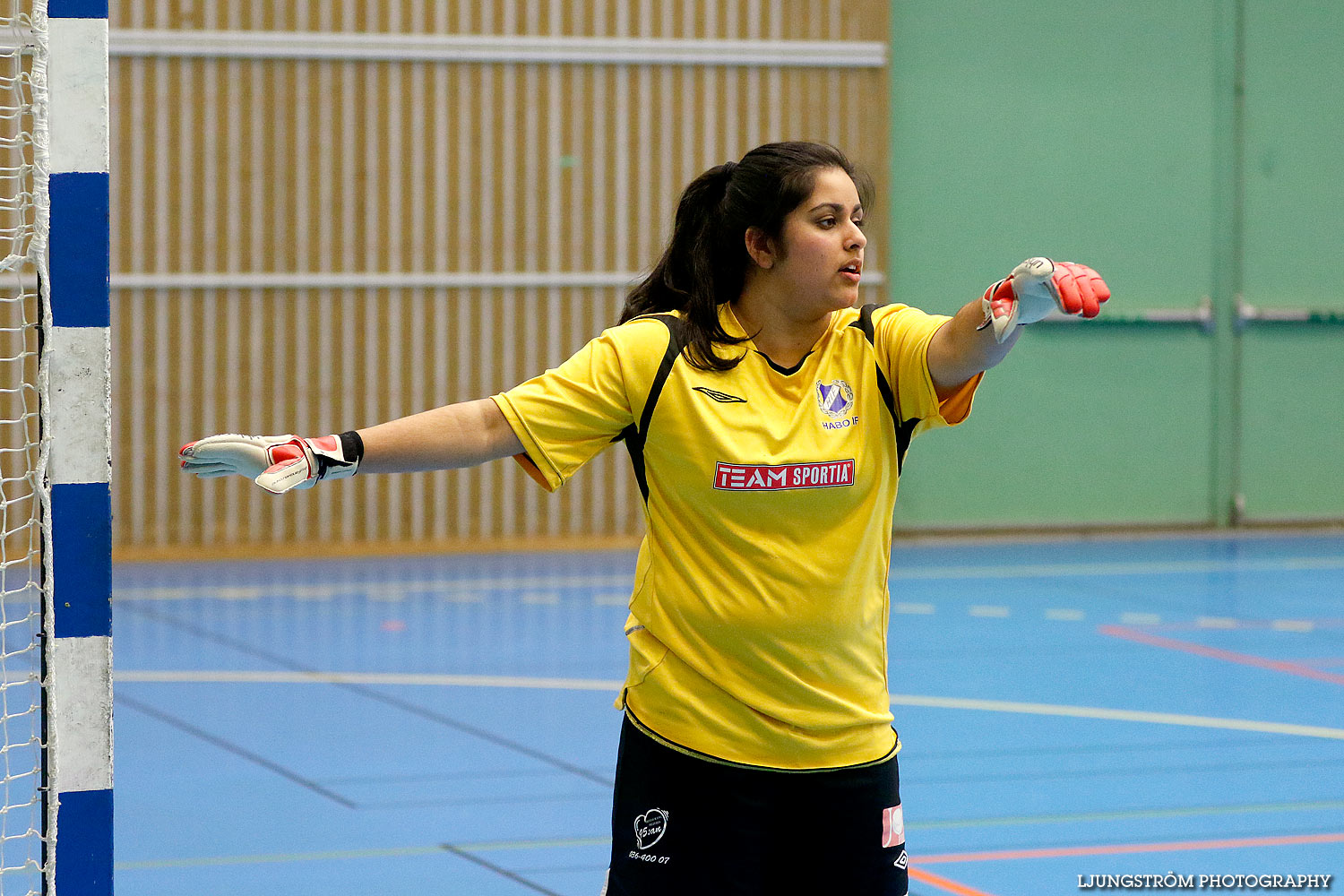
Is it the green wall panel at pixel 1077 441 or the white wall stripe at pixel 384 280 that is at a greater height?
the white wall stripe at pixel 384 280

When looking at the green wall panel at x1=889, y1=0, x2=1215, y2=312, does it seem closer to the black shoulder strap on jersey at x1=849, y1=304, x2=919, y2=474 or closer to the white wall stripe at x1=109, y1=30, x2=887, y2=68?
the white wall stripe at x1=109, y1=30, x2=887, y2=68

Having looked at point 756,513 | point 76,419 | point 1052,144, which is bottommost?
point 756,513

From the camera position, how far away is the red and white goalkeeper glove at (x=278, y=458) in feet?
9.44

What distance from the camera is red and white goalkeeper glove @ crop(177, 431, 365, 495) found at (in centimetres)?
288

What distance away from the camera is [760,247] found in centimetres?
317

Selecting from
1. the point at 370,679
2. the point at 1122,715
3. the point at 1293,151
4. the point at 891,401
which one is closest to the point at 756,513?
the point at 891,401

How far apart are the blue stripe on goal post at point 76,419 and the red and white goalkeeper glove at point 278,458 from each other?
0.87 feet

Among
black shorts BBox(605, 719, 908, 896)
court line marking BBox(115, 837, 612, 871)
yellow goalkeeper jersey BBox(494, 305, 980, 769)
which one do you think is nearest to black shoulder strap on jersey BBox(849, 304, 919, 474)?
yellow goalkeeper jersey BBox(494, 305, 980, 769)

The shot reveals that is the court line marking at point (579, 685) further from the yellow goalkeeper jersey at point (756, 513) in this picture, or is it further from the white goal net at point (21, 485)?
the yellow goalkeeper jersey at point (756, 513)

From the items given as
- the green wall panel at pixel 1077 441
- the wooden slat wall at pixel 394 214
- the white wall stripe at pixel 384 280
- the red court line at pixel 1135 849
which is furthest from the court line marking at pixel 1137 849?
the green wall panel at pixel 1077 441

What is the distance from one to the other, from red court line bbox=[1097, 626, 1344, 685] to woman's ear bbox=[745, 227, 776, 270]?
590 centimetres

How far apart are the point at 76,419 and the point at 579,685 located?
202 inches

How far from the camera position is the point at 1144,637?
30.7 feet

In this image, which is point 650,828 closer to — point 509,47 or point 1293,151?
point 509,47
